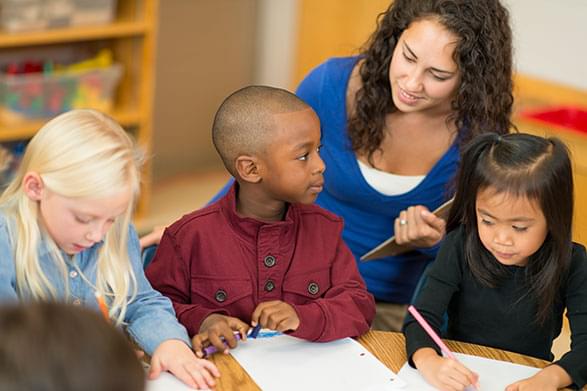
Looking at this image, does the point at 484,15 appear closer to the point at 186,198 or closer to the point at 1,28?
the point at 1,28

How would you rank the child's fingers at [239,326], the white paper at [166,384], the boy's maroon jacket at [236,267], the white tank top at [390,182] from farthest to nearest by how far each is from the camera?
1. the white tank top at [390,182]
2. the boy's maroon jacket at [236,267]
3. the child's fingers at [239,326]
4. the white paper at [166,384]

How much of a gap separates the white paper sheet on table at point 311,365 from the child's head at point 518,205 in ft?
0.85

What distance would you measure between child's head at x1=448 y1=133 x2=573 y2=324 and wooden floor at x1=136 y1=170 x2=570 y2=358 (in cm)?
198

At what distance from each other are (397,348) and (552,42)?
2.14m

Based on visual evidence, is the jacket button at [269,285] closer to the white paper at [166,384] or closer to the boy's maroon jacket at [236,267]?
the boy's maroon jacket at [236,267]

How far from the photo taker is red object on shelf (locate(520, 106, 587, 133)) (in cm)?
306

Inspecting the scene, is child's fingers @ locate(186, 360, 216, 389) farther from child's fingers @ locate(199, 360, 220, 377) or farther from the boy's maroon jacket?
the boy's maroon jacket

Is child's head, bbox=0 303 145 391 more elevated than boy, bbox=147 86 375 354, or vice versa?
child's head, bbox=0 303 145 391

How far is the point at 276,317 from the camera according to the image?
138 centimetres

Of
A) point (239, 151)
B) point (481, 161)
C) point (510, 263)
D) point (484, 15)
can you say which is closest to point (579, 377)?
point (510, 263)

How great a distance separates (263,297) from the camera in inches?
60.1

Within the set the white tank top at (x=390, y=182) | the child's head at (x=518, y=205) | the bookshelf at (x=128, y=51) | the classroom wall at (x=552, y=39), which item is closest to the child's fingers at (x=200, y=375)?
the child's head at (x=518, y=205)

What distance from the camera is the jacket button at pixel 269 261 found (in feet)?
5.00

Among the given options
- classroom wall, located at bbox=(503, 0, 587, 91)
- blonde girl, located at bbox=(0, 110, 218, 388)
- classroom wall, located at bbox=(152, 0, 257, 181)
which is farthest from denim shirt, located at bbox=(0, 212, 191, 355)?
classroom wall, located at bbox=(152, 0, 257, 181)
